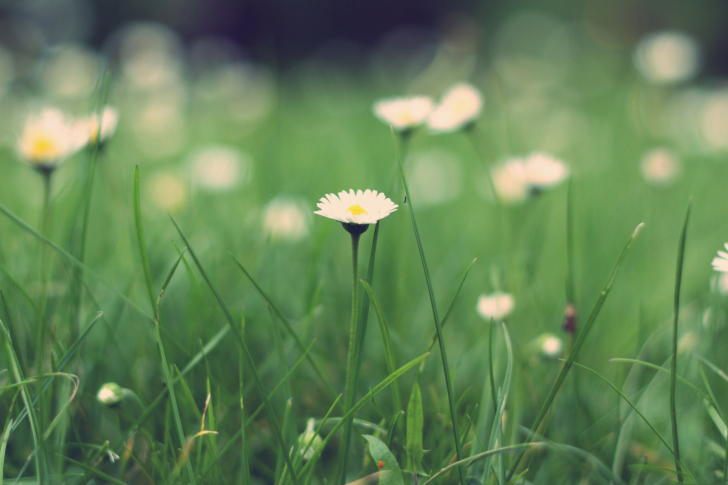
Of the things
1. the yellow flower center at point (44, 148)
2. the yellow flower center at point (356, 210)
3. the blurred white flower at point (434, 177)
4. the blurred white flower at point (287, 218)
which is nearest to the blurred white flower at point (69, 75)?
the blurred white flower at point (434, 177)

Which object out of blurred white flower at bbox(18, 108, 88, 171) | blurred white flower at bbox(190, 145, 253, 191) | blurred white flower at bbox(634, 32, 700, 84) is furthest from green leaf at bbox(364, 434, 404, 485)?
blurred white flower at bbox(634, 32, 700, 84)

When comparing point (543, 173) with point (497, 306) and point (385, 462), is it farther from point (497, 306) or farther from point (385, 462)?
point (385, 462)

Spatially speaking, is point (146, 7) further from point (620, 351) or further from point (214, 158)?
point (620, 351)

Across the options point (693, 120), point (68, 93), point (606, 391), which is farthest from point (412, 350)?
point (68, 93)

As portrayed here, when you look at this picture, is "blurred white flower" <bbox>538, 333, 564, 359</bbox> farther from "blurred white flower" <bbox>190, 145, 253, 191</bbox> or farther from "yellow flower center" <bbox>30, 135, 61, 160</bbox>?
"blurred white flower" <bbox>190, 145, 253, 191</bbox>

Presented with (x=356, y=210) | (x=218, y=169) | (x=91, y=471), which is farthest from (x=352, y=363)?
(x=218, y=169)

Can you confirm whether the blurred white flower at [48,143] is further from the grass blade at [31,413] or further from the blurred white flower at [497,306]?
the blurred white flower at [497,306]
